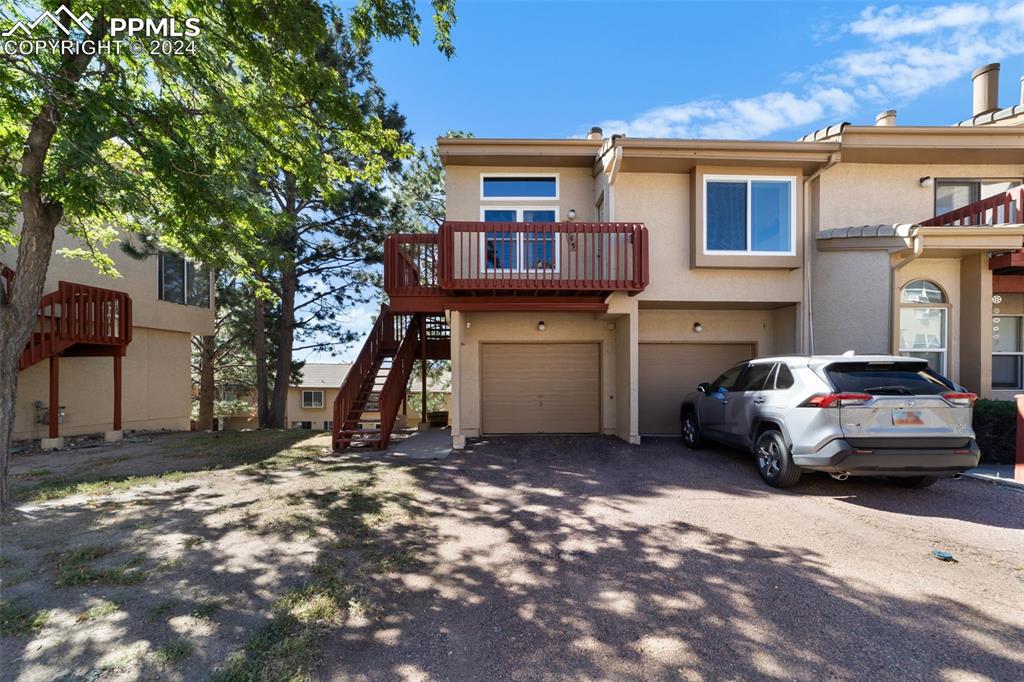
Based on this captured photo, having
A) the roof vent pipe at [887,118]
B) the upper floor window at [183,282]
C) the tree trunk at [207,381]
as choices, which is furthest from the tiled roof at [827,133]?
the tree trunk at [207,381]

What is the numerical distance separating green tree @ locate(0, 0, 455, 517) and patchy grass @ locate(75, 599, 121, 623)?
123 inches

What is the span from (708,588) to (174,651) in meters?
3.70

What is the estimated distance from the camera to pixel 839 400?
5.02m

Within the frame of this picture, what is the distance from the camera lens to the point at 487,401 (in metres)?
9.92

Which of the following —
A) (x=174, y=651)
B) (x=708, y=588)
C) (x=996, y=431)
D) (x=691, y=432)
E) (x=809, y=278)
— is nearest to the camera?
(x=174, y=651)

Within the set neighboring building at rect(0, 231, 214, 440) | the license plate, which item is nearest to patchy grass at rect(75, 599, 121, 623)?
the license plate

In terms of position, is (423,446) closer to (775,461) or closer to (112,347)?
(775,461)

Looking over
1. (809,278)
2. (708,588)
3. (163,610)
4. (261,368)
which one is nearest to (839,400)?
(708,588)

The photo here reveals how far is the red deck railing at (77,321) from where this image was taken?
888cm

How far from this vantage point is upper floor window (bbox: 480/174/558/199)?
395 inches

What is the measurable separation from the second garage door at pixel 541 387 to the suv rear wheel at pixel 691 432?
203 centimetres

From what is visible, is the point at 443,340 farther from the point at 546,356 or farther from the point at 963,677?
the point at 963,677

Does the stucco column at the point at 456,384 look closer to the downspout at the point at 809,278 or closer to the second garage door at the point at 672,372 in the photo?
the second garage door at the point at 672,372

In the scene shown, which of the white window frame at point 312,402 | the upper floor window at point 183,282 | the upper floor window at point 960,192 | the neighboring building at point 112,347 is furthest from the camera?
the white window frame at point 312,402
